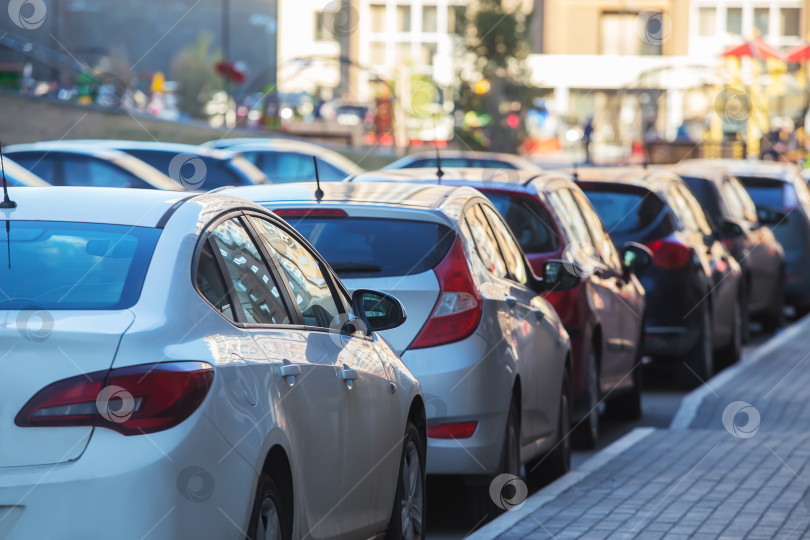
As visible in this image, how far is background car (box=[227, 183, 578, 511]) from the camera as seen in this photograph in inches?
270

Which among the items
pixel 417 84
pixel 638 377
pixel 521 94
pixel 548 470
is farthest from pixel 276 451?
pixel 417 84

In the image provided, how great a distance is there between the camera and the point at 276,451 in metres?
4.33

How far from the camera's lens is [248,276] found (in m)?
4.69

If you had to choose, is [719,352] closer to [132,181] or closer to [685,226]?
[685,226]

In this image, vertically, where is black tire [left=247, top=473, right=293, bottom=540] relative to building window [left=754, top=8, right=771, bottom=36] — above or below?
below

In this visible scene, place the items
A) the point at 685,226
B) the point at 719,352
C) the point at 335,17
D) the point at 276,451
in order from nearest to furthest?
the point at 276,451
the point at 685,226
the point at 719,352
the point at 335,17

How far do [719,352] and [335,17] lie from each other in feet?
232

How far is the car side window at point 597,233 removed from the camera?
34.9 feet

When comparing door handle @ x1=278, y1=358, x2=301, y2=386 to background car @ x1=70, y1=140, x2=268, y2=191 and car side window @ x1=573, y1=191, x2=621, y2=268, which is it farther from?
background car @ x1=70, y1=140, x2=268, y2=191

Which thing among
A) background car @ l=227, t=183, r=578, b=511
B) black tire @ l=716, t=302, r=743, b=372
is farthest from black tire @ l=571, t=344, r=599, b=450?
black tire @ l=716, t=302, r=743, b=372

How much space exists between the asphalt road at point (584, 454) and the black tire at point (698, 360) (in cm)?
13

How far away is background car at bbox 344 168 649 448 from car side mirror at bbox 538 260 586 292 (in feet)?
1.91

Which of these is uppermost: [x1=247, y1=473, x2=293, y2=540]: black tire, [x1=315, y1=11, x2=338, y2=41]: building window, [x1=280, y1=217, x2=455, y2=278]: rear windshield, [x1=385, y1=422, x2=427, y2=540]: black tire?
[x1=315, y1=11, x2=338, y2=41]: building window

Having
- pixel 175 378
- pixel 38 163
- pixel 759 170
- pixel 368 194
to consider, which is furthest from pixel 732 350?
pixel 175 378
